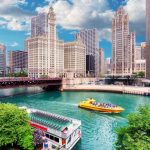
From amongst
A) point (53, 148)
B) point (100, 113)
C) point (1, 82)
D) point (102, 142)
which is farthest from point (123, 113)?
point (1, 82)

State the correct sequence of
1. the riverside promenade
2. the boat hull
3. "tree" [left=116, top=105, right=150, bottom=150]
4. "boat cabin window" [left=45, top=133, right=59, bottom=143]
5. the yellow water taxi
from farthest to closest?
1. the riverside promenade
2. the yellow water taxi
3. the boat hull
4. "boat cabin window" [left=45, top=133, right=59, bottom=143]
5. "tree" [left=116, top=105, right=150, bottom=150]

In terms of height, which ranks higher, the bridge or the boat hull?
the bridge

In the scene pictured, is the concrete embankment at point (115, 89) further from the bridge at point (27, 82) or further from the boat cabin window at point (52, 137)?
the boat cabin window at point (52, 137)

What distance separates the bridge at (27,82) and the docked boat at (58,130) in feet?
244

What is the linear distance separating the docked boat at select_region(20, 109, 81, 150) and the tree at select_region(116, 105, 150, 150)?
12145 mm

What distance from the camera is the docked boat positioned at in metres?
38.4

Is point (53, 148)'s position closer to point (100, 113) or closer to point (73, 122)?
point (73, 122)

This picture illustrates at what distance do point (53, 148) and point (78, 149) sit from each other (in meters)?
4.67

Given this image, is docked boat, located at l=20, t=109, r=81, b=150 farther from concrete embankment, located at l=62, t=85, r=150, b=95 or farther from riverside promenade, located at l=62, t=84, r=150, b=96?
concrete embankment, located at l=62, t=85, r=150, b=95

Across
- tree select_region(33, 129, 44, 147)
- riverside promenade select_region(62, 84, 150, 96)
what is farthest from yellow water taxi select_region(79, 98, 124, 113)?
riverside promenade select_region(62, 84, 150, 96)

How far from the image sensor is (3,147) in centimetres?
3469

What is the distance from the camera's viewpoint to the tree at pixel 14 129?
32719 mm

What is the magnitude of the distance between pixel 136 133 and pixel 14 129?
1556cm

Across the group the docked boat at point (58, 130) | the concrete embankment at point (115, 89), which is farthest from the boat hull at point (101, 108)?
the concrete embankment at point (115, 89)
